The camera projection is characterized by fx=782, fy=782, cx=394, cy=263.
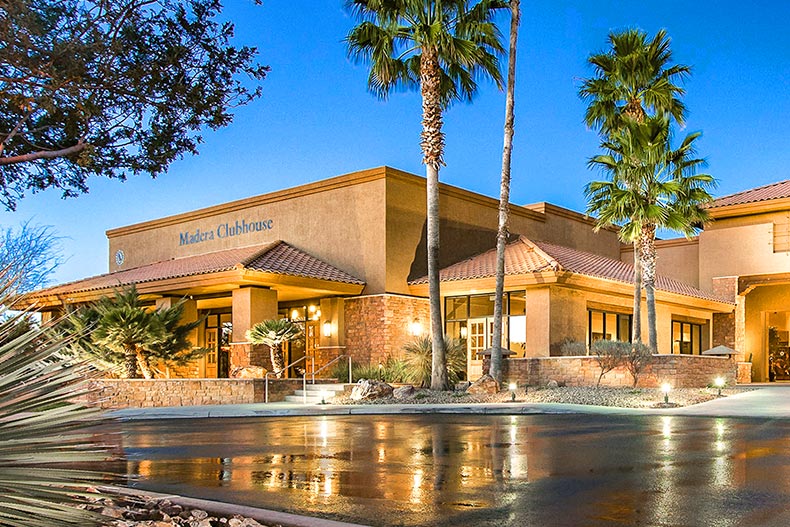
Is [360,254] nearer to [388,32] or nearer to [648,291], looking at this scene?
[388,32]

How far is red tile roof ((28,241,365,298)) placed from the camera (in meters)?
26.2

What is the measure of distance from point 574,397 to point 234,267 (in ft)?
37.0

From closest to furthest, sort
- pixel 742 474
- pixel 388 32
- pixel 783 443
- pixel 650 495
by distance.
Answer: pixel 650 495
pixel 742 474
pixel 783 443
pixel 388 32

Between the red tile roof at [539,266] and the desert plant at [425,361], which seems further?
the red tile roof at [539,266]

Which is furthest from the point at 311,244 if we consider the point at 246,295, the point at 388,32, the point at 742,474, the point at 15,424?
the point at 15,424

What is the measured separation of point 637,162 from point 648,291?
14.3ft

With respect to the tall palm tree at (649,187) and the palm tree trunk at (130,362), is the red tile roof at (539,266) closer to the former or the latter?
the tall palm tree at (649,187)

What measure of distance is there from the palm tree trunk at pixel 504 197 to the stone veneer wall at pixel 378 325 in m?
4.15

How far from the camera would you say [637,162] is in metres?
25.9

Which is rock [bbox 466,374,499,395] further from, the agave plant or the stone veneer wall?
the agave plant

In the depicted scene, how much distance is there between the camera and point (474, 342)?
28.4 metres

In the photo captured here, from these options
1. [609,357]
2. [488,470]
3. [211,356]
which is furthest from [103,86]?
[211,356]

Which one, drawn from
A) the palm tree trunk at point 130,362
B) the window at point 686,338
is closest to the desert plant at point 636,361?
the window at point 686,338

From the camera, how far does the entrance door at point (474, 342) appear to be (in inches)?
1102
